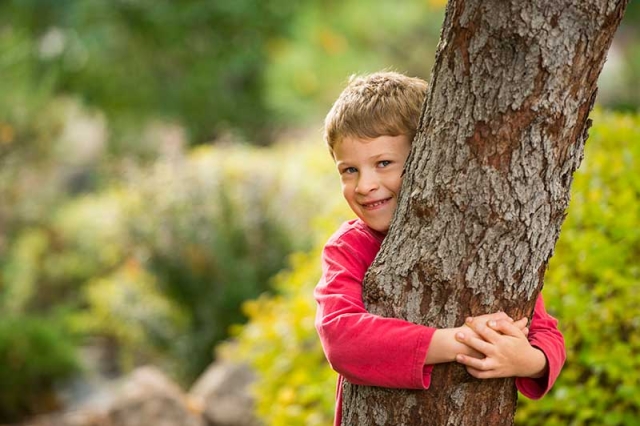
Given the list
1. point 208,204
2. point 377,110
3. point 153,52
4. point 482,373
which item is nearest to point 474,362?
point 482,373

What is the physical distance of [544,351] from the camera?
1793 millimetres

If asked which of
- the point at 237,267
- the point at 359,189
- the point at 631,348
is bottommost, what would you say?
the point at 631,348

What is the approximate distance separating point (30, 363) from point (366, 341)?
664cm

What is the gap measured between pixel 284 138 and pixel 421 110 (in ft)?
45.1

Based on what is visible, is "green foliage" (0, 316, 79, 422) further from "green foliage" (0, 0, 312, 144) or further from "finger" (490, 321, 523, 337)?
"finger" (490, 321, 523, 337)

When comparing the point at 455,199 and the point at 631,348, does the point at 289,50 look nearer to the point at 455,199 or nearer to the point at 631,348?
the point at 631,348

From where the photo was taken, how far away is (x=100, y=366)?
9477 millimetres

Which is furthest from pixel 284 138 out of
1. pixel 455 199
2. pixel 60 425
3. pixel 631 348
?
pixel 455 199

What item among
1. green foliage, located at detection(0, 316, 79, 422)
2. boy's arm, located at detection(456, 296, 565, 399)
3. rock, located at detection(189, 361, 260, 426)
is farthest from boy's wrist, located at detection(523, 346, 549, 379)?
green foliage, located at detection(0, 316, 79, 422)

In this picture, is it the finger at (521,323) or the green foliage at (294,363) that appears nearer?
the finger at (521,323)

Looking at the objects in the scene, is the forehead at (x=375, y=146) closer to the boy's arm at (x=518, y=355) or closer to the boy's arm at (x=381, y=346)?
the boy's arm at (x=381, y=346)

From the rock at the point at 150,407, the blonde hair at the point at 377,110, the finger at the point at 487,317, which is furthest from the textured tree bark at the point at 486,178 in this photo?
the rock at the point at 150,407

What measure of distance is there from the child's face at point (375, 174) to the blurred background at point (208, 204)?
0.50 m

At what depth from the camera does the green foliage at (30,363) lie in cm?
750
